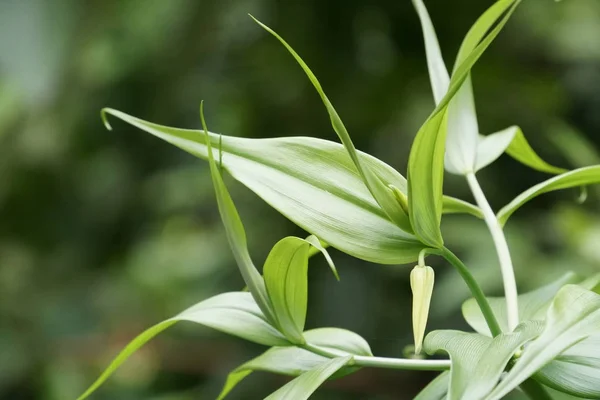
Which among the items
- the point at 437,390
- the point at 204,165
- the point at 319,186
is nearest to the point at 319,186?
the point at 319,186

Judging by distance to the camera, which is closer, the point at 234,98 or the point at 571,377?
the point at 571,377

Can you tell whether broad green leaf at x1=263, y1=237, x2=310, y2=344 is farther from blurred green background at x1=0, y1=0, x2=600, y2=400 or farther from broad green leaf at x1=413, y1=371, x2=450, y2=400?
blurred green background at x1=0, y1=0, x2=600, y2=400

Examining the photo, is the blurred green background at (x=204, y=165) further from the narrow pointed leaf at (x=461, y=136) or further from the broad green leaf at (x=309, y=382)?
the broad green leaf at (x=309, y=382)

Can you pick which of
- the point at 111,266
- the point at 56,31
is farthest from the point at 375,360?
the point at 111,266

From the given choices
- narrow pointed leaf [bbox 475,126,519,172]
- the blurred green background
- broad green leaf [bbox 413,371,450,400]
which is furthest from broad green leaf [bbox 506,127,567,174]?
the blurred green background

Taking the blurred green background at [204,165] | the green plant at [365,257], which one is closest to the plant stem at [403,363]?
the green plant at [365,257]

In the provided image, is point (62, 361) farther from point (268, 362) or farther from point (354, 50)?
point (268, 362)

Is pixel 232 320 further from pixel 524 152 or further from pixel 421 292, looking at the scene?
pixel 524 152
